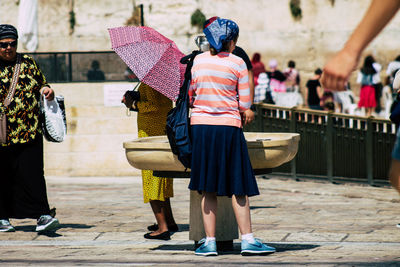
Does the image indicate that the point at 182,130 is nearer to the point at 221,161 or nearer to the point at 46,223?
the point at 221,161

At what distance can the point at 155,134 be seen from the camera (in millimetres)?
7957

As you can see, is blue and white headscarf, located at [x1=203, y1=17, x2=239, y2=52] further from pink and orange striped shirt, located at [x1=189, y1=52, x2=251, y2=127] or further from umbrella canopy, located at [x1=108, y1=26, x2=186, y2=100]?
umbrella canopy, located at [x1=108, y1=26, x2=186, y2=100]

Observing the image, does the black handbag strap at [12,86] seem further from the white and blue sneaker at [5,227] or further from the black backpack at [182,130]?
the black backpack at [182,130]

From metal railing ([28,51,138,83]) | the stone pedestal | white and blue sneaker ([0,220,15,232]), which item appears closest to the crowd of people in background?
metal railing ([28,51,138,83])

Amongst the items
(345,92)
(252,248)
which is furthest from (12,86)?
(345,92)

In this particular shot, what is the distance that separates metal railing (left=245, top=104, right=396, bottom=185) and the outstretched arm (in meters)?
8.94

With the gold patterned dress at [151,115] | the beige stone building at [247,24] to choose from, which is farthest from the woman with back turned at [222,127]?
the beige stone building at [247,24]

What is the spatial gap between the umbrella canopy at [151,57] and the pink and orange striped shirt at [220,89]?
0.96 meters

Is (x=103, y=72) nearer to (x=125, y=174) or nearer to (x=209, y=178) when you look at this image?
(x=125, y=174)

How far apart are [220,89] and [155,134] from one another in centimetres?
149

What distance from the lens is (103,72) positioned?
14.4 meters

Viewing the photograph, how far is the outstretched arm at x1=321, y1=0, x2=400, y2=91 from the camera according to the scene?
3.37 m

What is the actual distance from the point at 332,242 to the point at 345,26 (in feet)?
62.4

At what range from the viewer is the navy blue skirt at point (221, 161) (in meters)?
6.59
